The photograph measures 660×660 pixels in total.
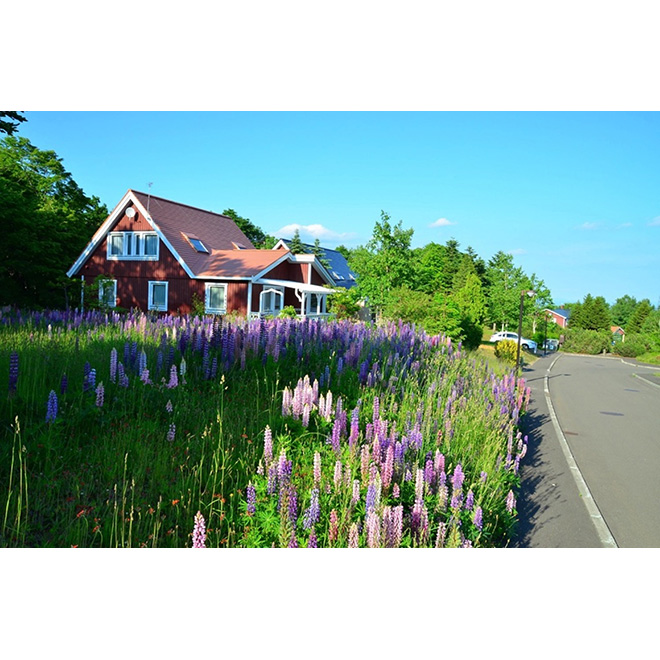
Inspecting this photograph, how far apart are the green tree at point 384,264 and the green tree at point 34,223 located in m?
7.94

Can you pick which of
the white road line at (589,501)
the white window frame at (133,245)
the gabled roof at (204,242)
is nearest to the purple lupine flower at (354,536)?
the white road line at (589,501)

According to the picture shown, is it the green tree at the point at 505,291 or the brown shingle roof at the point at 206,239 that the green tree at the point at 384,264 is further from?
the green tree at the point at 505,291

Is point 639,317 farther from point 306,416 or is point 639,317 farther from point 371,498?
point 371,498

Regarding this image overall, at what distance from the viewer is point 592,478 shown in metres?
4.78

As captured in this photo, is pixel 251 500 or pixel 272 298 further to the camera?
pixel 272 298

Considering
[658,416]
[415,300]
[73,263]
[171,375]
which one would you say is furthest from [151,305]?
[658,416]

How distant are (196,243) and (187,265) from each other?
160 centimetres

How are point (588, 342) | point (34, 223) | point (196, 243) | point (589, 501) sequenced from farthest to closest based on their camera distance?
point (588, 342)
point (196, 243)
point (34, 223)
point (589, 501)

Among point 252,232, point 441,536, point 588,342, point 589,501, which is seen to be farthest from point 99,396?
point 588,342

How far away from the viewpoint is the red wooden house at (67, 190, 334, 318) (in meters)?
15.8

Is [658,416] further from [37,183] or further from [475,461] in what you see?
[37,183]

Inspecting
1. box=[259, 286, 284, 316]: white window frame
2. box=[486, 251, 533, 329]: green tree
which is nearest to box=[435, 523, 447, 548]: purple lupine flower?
box=[259, 286, 284, 316]: white window frame

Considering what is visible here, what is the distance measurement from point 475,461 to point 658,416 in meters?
4.98
